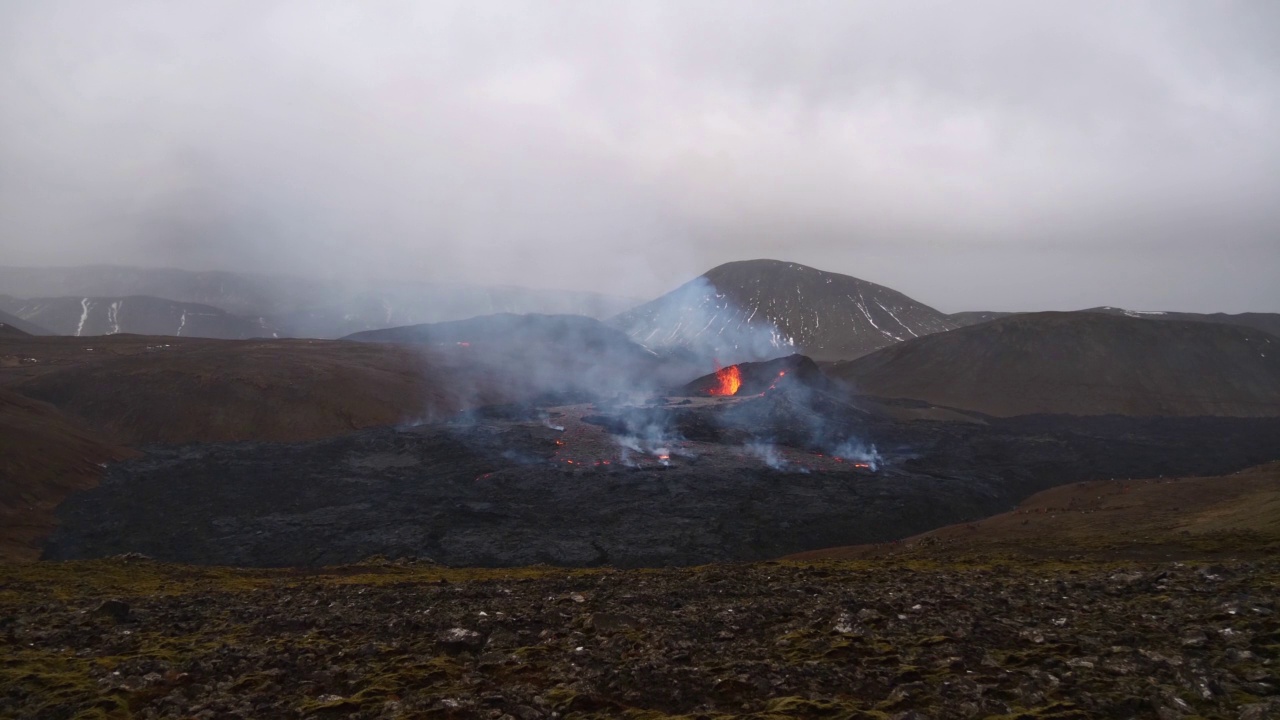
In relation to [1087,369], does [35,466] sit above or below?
below

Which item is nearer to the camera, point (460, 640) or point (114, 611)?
point (460, 640)

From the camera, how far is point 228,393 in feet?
225

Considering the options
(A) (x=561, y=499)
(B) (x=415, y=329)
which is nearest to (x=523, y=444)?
(A) (x=561, y=499)

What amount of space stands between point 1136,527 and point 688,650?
2332cm

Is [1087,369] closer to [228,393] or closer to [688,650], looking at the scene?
[228,393]

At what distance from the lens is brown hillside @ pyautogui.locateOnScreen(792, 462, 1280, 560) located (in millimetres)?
20531

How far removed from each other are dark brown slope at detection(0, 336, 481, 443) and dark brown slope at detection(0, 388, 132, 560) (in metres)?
7.55

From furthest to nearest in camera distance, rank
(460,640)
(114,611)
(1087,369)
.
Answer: (1087,369)
(114,611)
(460,640)

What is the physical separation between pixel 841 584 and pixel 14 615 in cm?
1662

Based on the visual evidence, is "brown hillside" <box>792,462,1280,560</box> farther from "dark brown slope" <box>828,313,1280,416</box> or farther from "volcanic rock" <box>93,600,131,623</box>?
"dark brown slope" <box>828,313,1280,416</box>

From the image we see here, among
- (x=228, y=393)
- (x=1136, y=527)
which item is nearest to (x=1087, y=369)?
(x=1136, y=527)

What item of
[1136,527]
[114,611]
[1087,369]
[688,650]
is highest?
[1087,369]

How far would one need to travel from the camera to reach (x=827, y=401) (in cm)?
7256

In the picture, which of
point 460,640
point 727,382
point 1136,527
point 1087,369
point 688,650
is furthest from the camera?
point 1087,369
